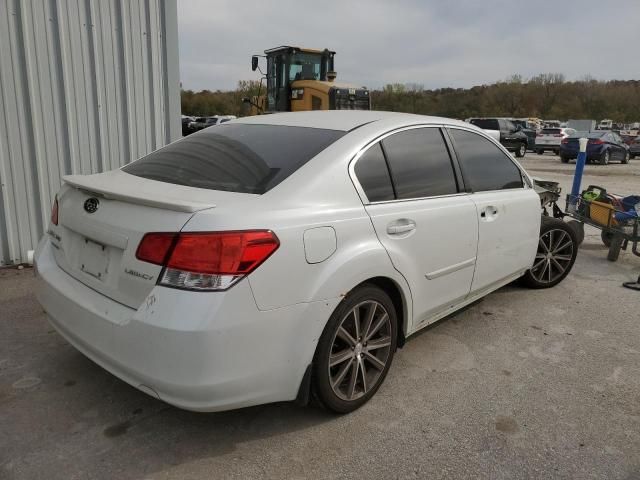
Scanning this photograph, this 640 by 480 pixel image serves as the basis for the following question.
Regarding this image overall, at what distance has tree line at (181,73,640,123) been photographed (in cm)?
6290

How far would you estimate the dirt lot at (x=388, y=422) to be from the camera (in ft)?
7.84

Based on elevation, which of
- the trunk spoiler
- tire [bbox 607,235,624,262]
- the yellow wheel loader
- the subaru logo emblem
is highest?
the yellow wheel loader

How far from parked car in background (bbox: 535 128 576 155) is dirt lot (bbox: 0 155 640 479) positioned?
25.6 meters

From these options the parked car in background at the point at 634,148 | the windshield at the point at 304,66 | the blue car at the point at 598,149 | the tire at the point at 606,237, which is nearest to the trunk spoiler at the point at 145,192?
the tire at the point at 606,237

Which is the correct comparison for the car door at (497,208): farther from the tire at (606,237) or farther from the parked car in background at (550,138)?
the parked car in background at (550,138)

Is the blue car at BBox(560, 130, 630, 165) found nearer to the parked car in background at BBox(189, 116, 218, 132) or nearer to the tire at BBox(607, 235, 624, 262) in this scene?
the tire at BBox(607, 235, 624, 262)

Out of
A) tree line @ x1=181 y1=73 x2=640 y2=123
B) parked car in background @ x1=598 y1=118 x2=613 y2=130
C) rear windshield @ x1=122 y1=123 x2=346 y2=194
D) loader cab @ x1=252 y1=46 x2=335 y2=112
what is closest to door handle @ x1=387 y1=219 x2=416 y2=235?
rear windshield @ x1=122 y1=123 x2=346 y2=194

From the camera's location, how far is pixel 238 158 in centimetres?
286

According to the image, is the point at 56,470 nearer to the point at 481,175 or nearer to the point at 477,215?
the point at 477,215

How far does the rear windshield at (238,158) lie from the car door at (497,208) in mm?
1234

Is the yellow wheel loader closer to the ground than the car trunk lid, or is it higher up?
higher up

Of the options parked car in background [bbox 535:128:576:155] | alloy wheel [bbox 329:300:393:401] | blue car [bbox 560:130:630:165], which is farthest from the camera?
parked car in background [bbox 535:128:576:155]

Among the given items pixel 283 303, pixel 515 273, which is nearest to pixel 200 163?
pixel 283 303

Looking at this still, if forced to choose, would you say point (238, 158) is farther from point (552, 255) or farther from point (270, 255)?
point (552, 255)
